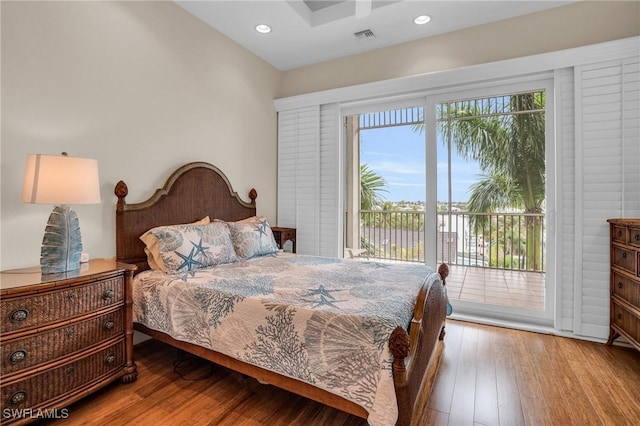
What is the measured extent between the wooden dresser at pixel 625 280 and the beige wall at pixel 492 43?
5.44ft

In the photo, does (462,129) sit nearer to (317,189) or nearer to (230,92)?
(317,189)

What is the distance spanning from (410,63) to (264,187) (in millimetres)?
2211

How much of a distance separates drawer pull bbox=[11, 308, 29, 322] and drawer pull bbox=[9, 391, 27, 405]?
346 millimetres

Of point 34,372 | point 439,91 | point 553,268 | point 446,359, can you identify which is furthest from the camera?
point 439,91

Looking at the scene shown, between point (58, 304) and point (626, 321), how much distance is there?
375 centimetres

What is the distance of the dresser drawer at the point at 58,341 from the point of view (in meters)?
1.49

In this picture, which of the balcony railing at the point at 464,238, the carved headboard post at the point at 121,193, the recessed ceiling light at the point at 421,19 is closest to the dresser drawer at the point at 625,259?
the balcony railing at the point at 464,238

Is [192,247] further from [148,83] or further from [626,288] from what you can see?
[626,288]

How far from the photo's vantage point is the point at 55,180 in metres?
1.74

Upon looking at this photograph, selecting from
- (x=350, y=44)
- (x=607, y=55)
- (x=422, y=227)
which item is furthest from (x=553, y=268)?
(x=350, y=44)

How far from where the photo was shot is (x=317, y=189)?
393 centimetres

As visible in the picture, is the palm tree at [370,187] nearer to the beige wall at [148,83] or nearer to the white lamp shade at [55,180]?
the beige wall at [148,83]

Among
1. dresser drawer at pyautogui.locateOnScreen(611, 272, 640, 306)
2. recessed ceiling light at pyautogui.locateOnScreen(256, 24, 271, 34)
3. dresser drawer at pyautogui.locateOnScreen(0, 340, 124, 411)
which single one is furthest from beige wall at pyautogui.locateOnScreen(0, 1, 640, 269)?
dresser drawer at pyautogui.locateOnScreen(611, 272, 640, 306)

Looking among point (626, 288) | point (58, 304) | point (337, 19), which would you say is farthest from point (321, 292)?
point (337, 19)
